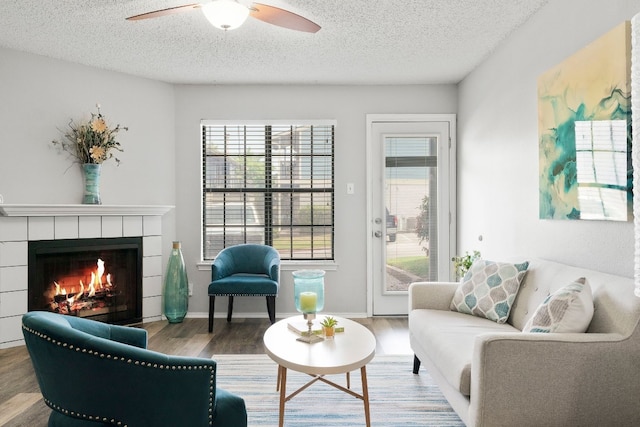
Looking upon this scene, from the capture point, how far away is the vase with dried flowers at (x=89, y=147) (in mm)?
3791

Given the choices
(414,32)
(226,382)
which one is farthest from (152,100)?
(226,382)

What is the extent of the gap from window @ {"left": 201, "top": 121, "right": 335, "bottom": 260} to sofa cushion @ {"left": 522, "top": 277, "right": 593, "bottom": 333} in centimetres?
282

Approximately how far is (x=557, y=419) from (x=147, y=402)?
151 cm

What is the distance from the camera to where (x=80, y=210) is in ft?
12.1

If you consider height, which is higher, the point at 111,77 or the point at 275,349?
the point at 111,77

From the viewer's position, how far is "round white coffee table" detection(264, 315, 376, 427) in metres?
1.86

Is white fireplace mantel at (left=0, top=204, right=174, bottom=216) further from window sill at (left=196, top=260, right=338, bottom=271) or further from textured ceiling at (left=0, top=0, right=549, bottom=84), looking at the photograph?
textured ceiling at (left=0, top=0, right=549, bottom=84)

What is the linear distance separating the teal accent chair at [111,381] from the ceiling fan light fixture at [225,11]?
164 centimetres

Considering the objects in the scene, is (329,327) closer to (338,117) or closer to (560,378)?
(560,378)

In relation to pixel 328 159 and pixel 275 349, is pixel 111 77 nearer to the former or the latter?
pixel 328 159

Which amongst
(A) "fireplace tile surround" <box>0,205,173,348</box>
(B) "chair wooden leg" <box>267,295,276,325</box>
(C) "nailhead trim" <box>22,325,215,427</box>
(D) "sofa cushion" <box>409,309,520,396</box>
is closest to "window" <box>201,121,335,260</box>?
(A) "fireplace tile surround" <box>0,205,173,348</box>

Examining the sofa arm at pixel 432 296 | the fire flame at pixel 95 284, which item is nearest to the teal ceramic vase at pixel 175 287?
the fire flame at pixel 95 284

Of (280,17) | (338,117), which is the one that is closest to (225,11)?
(280,17)

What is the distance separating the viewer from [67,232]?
370cm
